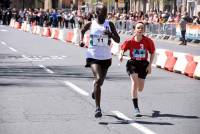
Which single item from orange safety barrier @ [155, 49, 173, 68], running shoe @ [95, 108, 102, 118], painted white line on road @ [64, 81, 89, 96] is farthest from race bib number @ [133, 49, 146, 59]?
orange safety barrier @ [155, 49, 173, 68]

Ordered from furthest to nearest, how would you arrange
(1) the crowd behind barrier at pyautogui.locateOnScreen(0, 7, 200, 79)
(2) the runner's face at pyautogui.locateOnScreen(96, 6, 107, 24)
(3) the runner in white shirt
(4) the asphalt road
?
1. (1) the crowd behind barrier at pyautogui.locateOnScreen(0, 7, 200, 79)
2. (3) the runner in white shirt
3. (2) the runner's face at pyautogui.locateOnScreen(96, 6, 107, 24)
4. (4) the asphalt road

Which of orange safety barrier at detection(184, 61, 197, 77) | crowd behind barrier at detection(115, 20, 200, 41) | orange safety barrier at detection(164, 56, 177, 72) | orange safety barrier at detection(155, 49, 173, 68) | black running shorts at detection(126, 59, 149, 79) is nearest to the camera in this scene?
black running shorts at detection(126, 59, 149, 79)

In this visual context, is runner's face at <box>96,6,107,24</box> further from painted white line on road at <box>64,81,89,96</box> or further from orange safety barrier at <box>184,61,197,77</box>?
orange safety barrier at <box>184,61,197,77</box>

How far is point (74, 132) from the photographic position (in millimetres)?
9211

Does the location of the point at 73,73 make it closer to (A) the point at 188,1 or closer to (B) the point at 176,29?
(B) the point at 176,29

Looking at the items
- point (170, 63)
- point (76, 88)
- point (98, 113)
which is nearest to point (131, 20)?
point (170, 63)

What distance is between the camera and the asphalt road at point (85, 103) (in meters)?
9.65

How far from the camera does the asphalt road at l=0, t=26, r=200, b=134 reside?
31.7 feet

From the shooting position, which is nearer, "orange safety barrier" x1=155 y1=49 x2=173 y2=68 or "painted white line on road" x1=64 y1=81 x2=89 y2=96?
"painted white line on road" x1=64 y1=81 x2=89 y2=96

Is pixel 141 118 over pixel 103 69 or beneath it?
beneath

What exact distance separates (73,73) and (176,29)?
21839 mm

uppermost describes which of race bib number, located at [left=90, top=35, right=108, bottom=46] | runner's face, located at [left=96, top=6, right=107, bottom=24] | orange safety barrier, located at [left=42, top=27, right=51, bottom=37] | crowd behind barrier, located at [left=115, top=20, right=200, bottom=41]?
runner's face, located at [left=96, top=6, right=107, bottom=24]

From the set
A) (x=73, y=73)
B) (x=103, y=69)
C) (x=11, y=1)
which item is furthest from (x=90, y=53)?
(x=11, y=1)

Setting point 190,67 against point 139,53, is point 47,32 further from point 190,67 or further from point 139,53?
point 139,53
